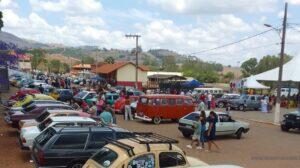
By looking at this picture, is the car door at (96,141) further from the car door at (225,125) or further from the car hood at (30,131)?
the car door at (225,125)

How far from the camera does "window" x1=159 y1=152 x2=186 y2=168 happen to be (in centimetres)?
987

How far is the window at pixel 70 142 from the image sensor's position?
497 inches

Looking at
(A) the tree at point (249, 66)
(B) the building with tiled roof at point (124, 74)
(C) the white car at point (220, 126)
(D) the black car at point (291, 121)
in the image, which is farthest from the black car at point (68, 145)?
(A) the tree at point (249, 66)

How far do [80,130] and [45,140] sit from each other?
1007 millimetres

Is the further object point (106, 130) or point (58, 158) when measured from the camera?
point (106, 130)

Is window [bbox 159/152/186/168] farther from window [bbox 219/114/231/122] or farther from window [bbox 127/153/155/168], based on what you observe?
window [bbox 219/114/231/122]

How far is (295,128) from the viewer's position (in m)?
26.8

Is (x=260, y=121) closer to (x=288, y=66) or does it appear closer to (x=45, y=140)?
(x=288, y=66)

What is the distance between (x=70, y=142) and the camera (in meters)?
12.8

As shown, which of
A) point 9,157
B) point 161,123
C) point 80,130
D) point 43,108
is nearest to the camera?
point 80,130

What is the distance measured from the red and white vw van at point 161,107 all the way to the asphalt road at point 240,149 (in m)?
0.75

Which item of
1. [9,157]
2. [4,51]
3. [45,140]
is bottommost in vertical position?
[9,157]

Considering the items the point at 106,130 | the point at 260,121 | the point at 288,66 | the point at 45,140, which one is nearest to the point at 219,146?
the point at 106,130

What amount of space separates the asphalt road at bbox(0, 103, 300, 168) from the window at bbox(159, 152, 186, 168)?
20.4 feet
